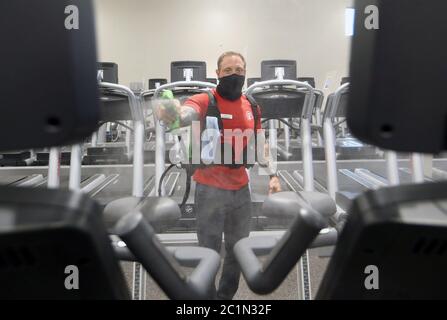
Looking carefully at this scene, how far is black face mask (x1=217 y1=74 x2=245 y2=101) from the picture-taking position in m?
1.99

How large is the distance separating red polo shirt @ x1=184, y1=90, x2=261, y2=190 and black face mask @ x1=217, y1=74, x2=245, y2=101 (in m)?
0.02

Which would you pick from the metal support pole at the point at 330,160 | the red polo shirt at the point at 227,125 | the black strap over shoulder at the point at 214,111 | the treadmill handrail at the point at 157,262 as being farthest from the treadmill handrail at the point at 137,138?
the treadmill handrail at the point at 157,262

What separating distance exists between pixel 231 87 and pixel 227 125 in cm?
21

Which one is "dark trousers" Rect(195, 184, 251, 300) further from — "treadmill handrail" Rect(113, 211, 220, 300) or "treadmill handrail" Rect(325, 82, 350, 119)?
"treadmill handrail" Rect(325, 82, 350, 119)

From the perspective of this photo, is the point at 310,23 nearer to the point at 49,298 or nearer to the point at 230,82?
the point at 230,82

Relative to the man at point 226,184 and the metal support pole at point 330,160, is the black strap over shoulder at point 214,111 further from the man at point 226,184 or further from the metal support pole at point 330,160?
the metal support pole at point 330,160

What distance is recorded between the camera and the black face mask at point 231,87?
1.99 meters

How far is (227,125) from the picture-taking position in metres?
1.97

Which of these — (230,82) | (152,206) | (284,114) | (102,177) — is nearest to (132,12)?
(102,177)

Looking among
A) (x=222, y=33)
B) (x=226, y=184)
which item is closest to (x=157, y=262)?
(x=226, y=184)

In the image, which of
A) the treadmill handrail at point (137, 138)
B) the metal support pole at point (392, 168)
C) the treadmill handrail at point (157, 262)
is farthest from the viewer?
the treadmill handrail at point (137, 138)

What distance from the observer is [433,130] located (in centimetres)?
48

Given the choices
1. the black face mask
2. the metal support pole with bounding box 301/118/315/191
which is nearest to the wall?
the metal support pole with bounding box 301/118/315/191
